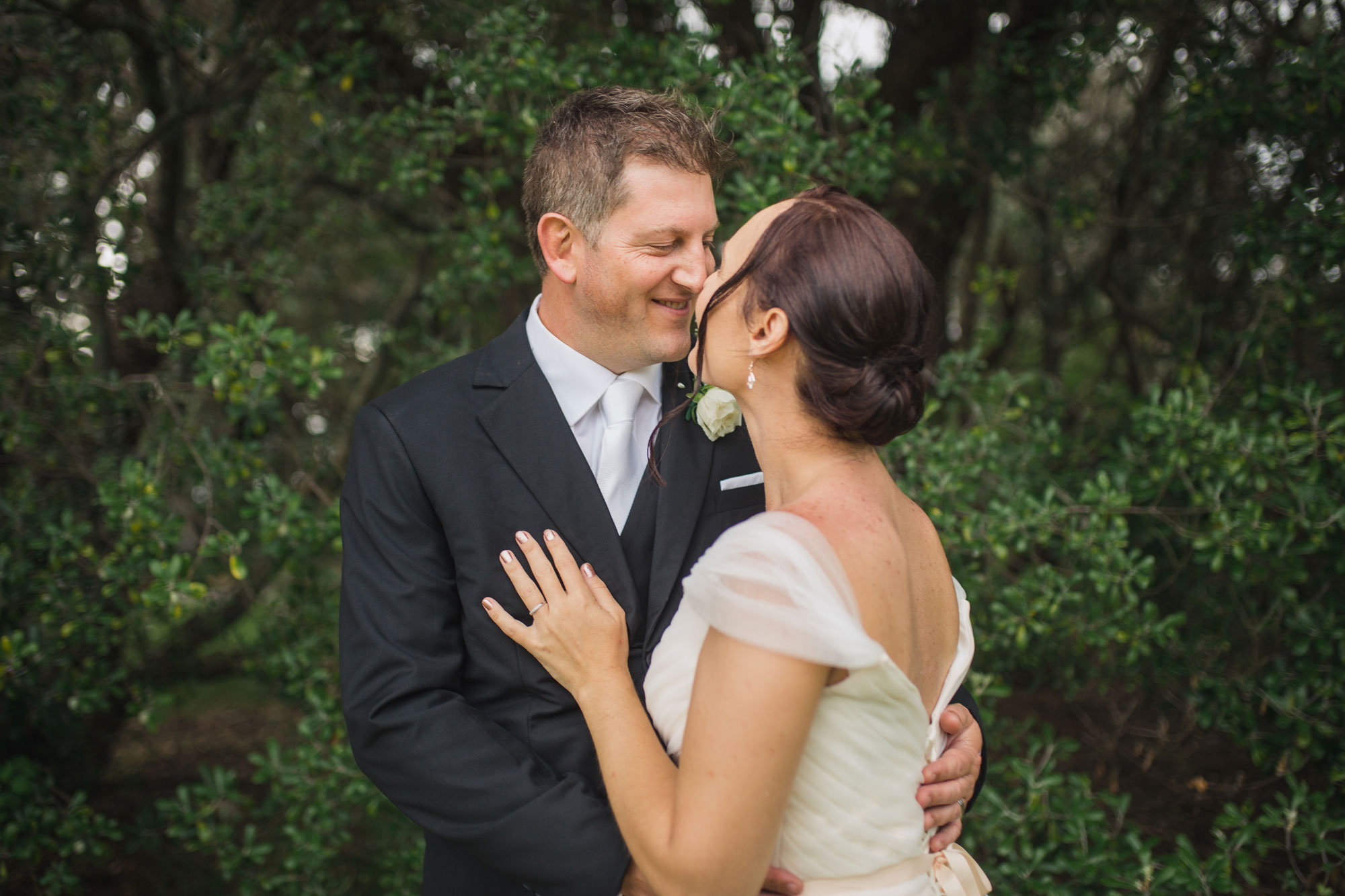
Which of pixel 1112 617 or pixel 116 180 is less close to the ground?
pixel 116 180

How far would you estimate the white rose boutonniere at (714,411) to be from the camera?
2006 mm

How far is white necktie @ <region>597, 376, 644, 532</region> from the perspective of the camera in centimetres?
205

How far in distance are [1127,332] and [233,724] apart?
6.52 m

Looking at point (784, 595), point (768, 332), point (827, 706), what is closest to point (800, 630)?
point (784, 595)

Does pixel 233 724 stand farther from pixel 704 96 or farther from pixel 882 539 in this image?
pixel 882 539

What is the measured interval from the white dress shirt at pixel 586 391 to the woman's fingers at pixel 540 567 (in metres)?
0.31

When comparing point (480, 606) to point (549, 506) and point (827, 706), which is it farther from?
point (827, 706)

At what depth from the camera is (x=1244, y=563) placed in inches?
122

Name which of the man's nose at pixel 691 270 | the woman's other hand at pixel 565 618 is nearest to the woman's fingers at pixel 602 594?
the woman's other hand at pixel 565 618

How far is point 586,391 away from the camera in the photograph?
2.12 metres

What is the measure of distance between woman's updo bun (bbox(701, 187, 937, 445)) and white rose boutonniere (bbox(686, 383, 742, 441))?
46 centimetres

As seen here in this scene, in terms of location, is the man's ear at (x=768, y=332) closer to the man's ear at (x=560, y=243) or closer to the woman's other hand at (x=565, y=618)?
the woman's other hand at (x=565, y=618)

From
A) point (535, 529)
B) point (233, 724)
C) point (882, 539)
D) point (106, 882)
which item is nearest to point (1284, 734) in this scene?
point (882, 539)

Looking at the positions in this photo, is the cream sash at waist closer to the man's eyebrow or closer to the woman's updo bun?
the woman's updo bun
